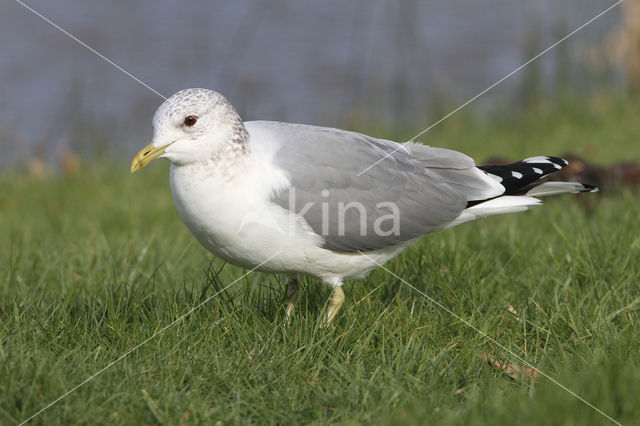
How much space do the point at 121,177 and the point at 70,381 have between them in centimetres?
486

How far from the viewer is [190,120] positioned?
3.28 metres

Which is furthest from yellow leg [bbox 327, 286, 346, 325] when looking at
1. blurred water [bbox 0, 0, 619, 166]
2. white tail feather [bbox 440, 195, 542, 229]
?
blurred water [bbox 0, 0, 619, 166]

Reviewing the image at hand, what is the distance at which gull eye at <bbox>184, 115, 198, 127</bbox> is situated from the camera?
128 inches

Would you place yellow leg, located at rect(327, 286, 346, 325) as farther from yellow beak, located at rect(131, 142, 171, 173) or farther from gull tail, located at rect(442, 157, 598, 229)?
yellow beak, located at rect(131, 142, 171, 173)

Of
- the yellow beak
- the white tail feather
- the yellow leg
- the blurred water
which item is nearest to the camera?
the yellow beak

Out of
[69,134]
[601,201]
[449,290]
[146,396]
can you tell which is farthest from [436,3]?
[146,396]

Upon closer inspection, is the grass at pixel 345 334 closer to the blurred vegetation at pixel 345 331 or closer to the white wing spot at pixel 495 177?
the blurred vegetation at pixel 345 331

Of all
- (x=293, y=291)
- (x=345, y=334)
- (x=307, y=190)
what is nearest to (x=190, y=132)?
(x=307, y=190)

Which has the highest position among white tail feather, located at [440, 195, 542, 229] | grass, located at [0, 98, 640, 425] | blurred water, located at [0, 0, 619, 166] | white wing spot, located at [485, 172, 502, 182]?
blurred water, located at [0, 0, 619, 166]

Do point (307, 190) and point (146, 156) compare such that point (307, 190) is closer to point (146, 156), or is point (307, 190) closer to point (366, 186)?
point (366, 186)

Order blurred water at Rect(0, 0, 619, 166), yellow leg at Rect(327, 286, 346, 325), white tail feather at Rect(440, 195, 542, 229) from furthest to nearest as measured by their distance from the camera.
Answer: blurred water at Rect(0, 0, 619, 166)
white tail feather at Rect(440, 195, 542, 229)
yellow leg at Rect(327, 286, 346, 325)

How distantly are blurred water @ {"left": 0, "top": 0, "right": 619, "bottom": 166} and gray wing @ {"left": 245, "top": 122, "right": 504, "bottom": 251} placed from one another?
430 centimetres

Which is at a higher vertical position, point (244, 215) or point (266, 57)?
point (266, 57)

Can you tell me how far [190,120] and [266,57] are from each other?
30.2 ft
